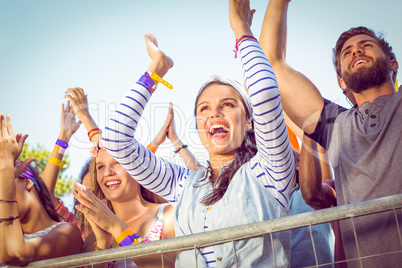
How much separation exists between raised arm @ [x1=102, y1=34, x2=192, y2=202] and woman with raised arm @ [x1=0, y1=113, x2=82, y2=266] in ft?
2.43

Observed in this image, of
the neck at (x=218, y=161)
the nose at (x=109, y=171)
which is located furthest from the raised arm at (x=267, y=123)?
the nose at (x=109, y=171)

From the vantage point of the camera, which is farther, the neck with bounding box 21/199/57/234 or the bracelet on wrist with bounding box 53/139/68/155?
the bracelet on wrist with bounding box 53/139/68/155

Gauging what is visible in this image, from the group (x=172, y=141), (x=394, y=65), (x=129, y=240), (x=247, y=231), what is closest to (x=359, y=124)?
(x=394, y=65)

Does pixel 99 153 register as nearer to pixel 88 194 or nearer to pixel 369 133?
pixel 88 194

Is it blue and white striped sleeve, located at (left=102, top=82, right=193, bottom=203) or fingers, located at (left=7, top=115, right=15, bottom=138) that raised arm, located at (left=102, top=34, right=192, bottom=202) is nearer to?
blue and white striped sleeve, located at (left=102, top=82, right=193, bottom=203)

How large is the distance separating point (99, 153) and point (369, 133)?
93.3 inches

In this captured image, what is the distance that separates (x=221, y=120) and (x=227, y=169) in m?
0.28

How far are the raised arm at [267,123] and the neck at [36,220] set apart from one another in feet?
5.58

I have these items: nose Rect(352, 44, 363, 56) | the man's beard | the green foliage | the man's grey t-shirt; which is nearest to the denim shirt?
the man's grey t-shirt

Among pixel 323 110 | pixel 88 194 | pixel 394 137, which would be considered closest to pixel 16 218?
pixel 88 194

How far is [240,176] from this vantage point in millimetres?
2068

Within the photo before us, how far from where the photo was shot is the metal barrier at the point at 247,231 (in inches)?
62.4

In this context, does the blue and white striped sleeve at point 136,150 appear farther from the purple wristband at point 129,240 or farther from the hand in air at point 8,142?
the hand in air at point 8,142

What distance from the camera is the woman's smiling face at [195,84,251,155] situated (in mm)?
2295
